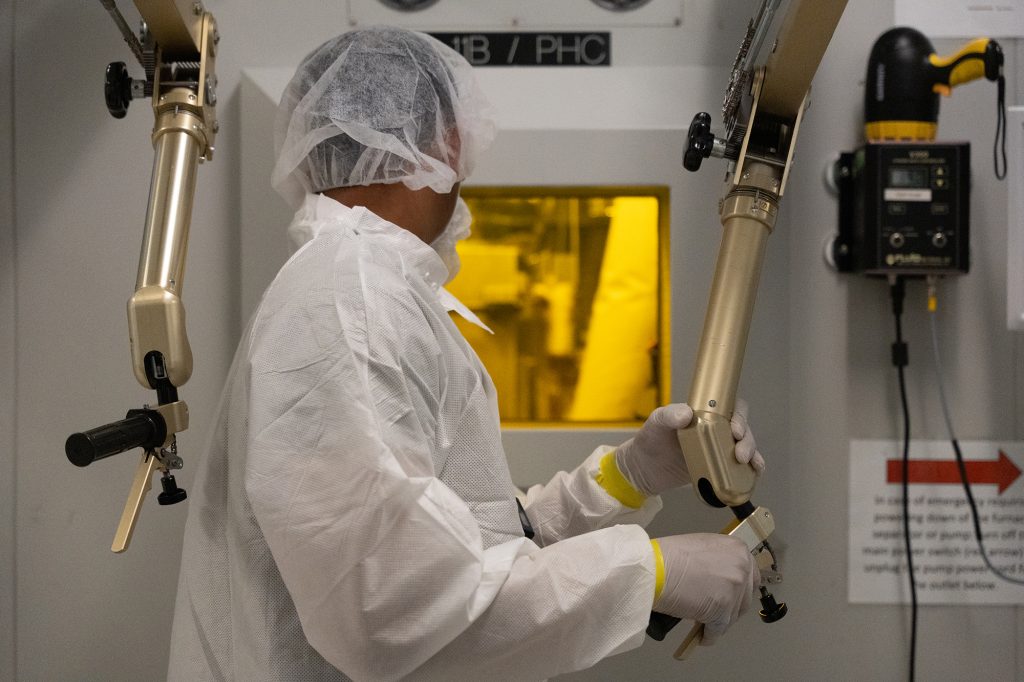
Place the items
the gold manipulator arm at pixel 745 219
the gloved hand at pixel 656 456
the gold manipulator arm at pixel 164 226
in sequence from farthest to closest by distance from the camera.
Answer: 1. the gloved hand at pixel 656 456
2. the gold manipulator arm at pixel 745 219
3. the gold manipulator arm at pixel 164 226

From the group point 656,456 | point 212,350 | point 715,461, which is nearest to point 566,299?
point 656,456

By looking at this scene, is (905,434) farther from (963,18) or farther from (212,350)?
(212,350)

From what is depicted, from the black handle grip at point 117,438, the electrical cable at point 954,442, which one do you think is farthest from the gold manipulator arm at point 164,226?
the electrical cable at point 954,442

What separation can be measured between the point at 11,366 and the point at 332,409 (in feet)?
2.87

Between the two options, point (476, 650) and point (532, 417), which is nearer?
point (476, 650)

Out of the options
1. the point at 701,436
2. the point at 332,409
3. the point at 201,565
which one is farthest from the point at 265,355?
the point at 701,436

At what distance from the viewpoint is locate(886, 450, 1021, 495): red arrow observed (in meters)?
1.29

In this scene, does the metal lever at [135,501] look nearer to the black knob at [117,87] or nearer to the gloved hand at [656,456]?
the black knob at [117,87]

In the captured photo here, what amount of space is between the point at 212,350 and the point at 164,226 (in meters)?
0.43

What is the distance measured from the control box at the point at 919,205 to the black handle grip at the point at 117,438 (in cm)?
98

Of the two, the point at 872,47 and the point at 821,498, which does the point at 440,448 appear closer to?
the point at 821,498

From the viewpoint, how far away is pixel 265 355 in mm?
746

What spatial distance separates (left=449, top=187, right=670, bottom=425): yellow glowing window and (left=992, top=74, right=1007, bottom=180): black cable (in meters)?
0.50

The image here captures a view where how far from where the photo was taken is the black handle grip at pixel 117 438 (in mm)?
653
